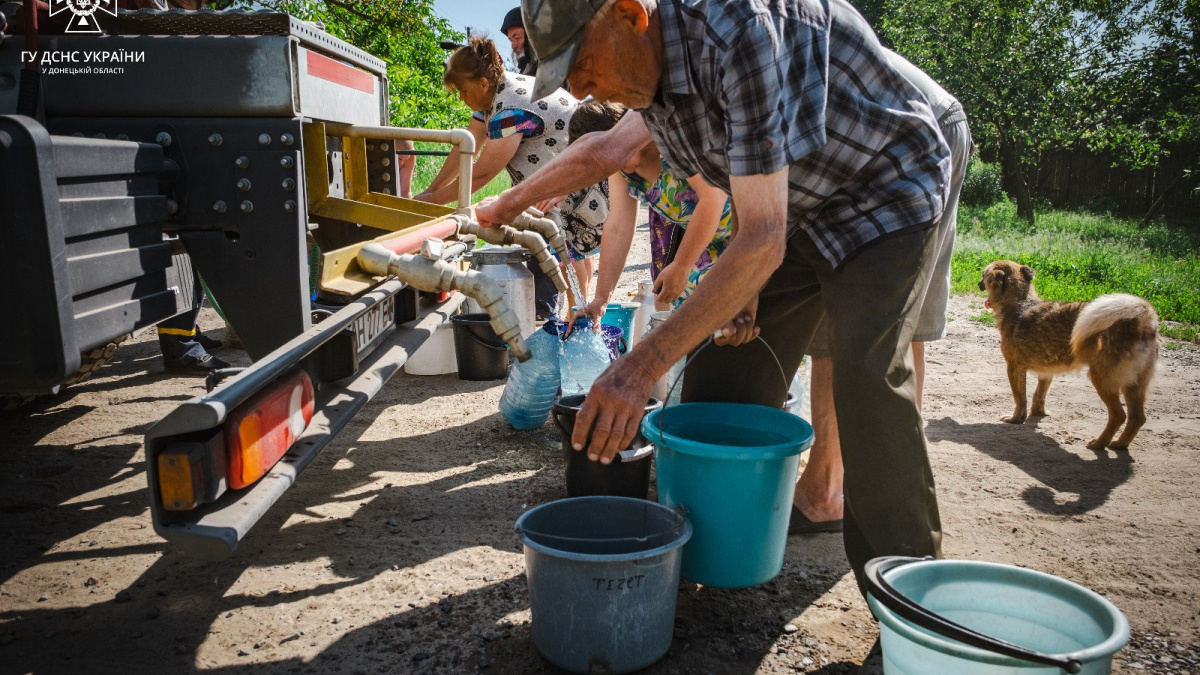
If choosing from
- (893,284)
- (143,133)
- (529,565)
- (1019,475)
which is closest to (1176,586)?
(1019,475)

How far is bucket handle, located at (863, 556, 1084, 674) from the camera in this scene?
4.99 ft

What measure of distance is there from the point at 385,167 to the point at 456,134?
0.85 meters

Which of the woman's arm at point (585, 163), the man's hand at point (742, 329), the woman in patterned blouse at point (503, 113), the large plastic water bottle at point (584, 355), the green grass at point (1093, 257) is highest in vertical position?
the woman in patterned blouse at point (503, 113)

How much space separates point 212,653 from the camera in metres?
2.39

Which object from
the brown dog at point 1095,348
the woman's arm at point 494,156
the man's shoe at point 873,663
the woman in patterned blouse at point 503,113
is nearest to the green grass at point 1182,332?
the brown dog at point 1095,348

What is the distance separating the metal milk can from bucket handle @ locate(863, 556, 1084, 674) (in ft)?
12.4

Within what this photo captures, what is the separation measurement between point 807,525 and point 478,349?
2.79 m

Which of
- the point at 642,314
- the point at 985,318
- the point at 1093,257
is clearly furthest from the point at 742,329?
the point at 1093,257

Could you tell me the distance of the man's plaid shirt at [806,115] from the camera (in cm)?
181

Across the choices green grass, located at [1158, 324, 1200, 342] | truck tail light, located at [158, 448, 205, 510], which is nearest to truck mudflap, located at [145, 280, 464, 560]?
truck tail light, located at [158, 448, 205, 510]

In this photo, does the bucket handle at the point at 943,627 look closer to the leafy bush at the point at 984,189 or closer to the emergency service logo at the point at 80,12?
the emergency service logo at the point at 80,12

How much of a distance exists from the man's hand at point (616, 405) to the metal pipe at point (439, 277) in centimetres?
117

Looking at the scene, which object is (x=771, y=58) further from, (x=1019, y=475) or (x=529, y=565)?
(x=1019, y=475)

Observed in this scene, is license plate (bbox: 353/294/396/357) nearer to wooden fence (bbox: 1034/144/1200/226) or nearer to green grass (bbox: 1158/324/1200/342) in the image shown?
green grass (bbox: 1158/324/1200/342)
